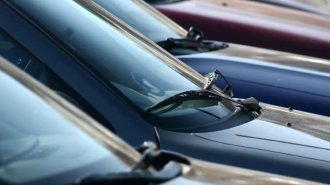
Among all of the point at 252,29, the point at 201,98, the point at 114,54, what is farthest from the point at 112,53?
the point at 252,29

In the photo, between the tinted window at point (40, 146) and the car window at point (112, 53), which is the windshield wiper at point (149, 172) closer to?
the tinted window at point (40, 146)

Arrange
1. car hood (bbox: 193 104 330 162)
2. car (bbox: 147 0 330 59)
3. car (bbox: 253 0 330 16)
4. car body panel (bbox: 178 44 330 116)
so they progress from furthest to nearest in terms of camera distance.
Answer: car (bbox: 253 0 330 16) → car (bbox: 147 0 330 59) → car body panel (bbox: 178 44 330 116) → car hood (bbox: 193 104 330 162)

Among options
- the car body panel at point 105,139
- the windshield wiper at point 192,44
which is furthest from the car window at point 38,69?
the windshield wiper at point 192,44

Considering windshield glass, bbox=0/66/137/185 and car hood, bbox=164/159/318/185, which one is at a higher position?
car hood, bbox=164/159/318/185

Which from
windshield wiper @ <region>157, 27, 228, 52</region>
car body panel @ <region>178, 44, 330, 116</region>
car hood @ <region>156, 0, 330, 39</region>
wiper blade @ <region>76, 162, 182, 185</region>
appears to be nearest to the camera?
wiper blade @ <region>76, 162, 182, 185</region>

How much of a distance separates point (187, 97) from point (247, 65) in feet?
6.19

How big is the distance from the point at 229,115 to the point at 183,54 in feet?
6.00

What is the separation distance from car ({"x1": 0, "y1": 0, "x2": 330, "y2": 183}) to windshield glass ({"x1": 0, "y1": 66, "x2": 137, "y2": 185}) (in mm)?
759

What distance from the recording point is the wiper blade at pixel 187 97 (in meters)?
4.17

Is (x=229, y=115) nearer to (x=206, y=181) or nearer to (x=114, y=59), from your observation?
(x=114, y=59)

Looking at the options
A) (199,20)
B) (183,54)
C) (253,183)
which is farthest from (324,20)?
(253,183)

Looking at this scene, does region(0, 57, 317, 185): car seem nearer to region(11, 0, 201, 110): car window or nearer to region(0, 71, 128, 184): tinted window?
region(0, 71, 128, 184): tinted window

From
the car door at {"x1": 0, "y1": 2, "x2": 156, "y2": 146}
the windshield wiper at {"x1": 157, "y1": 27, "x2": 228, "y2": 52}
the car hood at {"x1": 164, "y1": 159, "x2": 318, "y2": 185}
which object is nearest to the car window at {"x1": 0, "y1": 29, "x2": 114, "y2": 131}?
the car door at {"x1": 0, "y1": 2, "x2": 156, "y2": 146}

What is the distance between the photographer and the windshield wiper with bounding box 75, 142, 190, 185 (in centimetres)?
282
